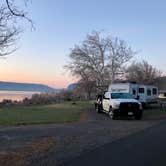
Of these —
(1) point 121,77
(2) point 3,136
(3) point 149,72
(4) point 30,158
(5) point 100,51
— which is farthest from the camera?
(3) point 149,72

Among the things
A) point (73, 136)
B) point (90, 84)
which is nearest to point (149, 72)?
point (90, 84)

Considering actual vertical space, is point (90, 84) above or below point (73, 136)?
above

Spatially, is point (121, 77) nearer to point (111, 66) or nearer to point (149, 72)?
point (111, 66)

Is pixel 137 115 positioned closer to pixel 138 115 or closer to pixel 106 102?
pixel 138 115

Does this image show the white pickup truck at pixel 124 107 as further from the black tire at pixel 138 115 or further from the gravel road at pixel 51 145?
the gravel road at pixel 51 145

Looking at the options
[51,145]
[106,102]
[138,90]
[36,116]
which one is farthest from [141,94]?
[51,145]

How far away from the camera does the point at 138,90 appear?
39.8 metres

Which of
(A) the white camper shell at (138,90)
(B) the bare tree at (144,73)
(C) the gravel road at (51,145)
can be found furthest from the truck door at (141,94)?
(B) the bare tree at (144,73)

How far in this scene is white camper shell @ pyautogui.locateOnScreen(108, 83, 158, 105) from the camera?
36.3 metres

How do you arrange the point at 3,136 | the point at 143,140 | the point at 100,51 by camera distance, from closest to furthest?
the point at 143,140 → the point at 3,136 → the point at 100,51

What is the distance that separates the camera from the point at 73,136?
14.7m

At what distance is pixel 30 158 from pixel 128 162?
258 centimetres

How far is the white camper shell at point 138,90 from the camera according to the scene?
36344 mm

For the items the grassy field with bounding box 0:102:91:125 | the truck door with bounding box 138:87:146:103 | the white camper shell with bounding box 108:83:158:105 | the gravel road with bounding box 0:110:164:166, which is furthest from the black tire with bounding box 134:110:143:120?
the truck door with bounding box 138:87:146:103
